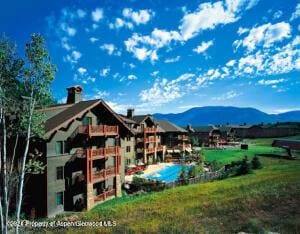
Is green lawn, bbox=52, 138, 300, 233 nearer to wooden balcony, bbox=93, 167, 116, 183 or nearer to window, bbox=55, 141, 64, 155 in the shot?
wooden balcony, bbox=93, 167, 116, 183

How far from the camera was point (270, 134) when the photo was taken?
17012 cm

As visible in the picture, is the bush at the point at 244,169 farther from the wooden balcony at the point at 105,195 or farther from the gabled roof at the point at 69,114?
the gabled roof at the point at 69,114

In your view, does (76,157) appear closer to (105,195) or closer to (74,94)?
(105,195)

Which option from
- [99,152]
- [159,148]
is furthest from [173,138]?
[99,152]

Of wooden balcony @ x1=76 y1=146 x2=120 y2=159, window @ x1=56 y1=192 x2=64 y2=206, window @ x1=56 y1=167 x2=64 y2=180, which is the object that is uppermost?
wooden balcony @ x1=76 y1=146 x2=120 y2=159

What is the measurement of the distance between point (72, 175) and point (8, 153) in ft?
21.1

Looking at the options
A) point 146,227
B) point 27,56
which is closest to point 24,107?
point 27,56

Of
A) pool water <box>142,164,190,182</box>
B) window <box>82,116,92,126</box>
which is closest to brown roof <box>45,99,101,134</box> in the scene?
window <box>82,116,92,126</box>

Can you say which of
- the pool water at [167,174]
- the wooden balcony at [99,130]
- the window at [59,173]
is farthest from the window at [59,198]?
the pool water at [167,174]

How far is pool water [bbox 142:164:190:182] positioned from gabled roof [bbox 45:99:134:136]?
1660cm

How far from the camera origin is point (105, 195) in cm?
3362

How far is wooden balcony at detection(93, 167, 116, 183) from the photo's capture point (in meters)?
32.1

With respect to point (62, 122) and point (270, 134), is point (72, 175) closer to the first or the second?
point (62, 122)

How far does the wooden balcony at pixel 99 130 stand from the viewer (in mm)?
31359
